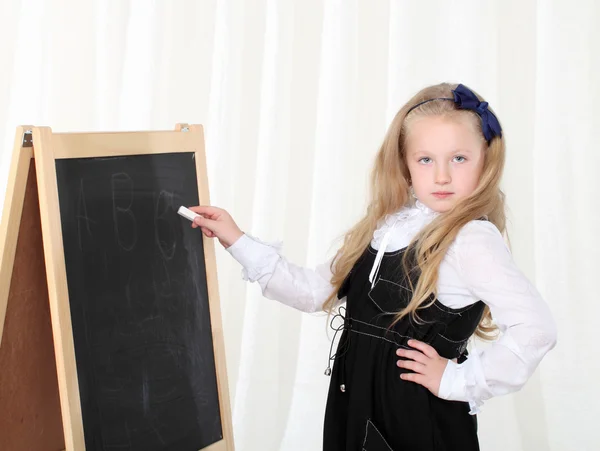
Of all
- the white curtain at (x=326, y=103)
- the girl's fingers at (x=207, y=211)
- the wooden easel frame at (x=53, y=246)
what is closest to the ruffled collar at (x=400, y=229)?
the girl's fingers at (x=207, y=211)

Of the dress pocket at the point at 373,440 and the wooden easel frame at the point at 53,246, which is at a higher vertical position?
the wooden easel frame at the point at 53,246

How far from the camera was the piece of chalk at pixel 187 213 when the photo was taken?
1.79m

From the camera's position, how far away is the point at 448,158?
5.50ft

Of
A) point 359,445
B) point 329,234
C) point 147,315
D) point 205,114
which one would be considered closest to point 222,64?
point 205,114

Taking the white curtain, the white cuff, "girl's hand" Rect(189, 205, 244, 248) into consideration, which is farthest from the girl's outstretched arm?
the white curtain

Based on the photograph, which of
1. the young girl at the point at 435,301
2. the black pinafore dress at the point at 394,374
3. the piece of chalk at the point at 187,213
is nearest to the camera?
the young girl at the point at 435,301

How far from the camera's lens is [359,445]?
1757 mm

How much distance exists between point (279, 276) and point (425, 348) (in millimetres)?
429

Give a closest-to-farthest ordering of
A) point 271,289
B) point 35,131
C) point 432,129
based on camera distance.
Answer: point 35,131, point 432,129, point 271,289

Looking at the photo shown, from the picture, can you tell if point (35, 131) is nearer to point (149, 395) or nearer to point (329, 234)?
point (149, 395)

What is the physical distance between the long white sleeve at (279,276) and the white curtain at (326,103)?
900 mm

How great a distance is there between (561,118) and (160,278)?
1.69m

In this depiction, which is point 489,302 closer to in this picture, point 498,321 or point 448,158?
point 498,321

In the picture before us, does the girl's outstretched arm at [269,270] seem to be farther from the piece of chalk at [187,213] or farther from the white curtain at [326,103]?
the white curtain at [326,103]
